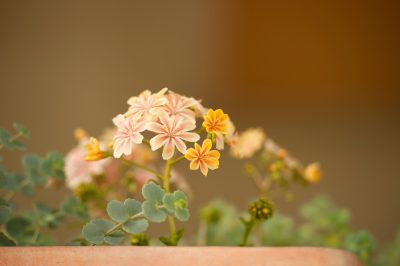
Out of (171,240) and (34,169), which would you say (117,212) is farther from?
(34,169)

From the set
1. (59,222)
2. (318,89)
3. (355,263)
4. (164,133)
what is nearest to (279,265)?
(355,263)

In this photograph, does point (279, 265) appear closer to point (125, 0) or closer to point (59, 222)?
point (59, 222)

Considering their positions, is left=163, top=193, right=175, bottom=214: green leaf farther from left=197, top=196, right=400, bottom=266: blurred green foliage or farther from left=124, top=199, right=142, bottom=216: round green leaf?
left=197, top=196, right=400, bottom=266: blurred green foliage

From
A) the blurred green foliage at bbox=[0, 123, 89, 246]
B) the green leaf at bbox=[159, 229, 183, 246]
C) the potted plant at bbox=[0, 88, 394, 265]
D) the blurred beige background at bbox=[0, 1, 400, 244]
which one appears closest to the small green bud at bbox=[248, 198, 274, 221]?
the potted plant at bbox=[0, 88, 394, 265]

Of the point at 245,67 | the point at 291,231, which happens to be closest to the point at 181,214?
the point at 291,231

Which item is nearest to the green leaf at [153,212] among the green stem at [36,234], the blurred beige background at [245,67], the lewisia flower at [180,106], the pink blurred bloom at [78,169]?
the lewisia flower at [180,106]
